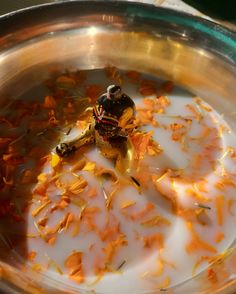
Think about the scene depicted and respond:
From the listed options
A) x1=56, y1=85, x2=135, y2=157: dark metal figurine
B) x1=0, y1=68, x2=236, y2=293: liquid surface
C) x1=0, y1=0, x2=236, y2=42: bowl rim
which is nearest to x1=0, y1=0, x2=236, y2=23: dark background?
x1=0, y1=0, x2=236, y2=42: bowl rim

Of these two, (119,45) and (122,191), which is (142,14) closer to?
(119,45)

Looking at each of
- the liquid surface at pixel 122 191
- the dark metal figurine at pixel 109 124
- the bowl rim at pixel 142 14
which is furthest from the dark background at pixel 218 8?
the dark metal figurine at pixel 109 124

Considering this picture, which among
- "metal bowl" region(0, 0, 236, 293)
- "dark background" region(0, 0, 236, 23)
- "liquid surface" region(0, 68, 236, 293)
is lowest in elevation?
"liquid surface" region(0, 68, 236, 293)

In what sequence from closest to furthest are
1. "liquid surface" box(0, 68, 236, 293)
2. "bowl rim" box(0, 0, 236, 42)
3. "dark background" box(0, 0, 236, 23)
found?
"liquid surface" box(0, 68, 236, 293) → "bowl rim" box(0, 0, 236, 42) → "dark background" box(0, 0, 236, 23)

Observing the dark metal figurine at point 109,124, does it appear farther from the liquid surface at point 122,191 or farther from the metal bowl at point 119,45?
the metal bowl at point 119,45

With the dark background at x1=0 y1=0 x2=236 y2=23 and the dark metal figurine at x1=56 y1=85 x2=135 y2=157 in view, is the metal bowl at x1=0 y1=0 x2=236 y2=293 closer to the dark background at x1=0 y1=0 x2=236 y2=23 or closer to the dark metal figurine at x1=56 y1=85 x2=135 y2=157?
the dark metal figurine at x1=56 y1=85 x2=135 y2=157
